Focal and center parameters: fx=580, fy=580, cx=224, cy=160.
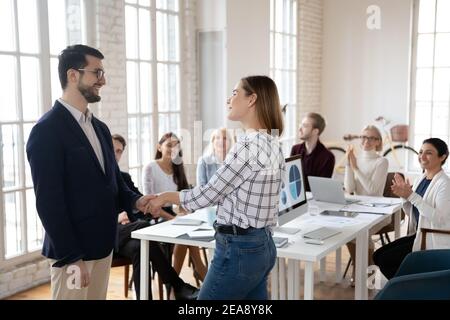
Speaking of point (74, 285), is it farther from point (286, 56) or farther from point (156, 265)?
point (286, 56)

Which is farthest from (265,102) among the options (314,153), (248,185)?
(314,153)

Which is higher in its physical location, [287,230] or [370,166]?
[370,166]

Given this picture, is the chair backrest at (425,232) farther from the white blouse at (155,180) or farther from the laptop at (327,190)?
the white blouse at (155,180)

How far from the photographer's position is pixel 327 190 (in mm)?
4637

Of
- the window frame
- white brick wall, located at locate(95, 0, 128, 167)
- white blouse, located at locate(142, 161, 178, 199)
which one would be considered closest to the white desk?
white blouse, located at locate(142, 161, 178, 199)

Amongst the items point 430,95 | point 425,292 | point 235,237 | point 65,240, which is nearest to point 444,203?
point 425,292

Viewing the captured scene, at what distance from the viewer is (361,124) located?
30.2ft

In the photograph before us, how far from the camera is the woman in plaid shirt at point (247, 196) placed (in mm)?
2311

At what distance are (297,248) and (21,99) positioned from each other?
2.63 meters

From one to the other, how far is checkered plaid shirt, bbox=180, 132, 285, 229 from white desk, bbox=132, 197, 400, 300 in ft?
2.86

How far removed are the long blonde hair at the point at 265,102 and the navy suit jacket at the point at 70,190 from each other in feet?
2.39

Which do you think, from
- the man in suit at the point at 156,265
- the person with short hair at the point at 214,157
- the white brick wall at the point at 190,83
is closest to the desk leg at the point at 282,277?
the man in suit at the point at 156,265

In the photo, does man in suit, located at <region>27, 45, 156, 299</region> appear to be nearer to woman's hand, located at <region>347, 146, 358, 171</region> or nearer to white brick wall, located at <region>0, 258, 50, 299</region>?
white brick wall, located at <region>0, 258, 50, 299</region>

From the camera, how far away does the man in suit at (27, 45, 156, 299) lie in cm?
233
